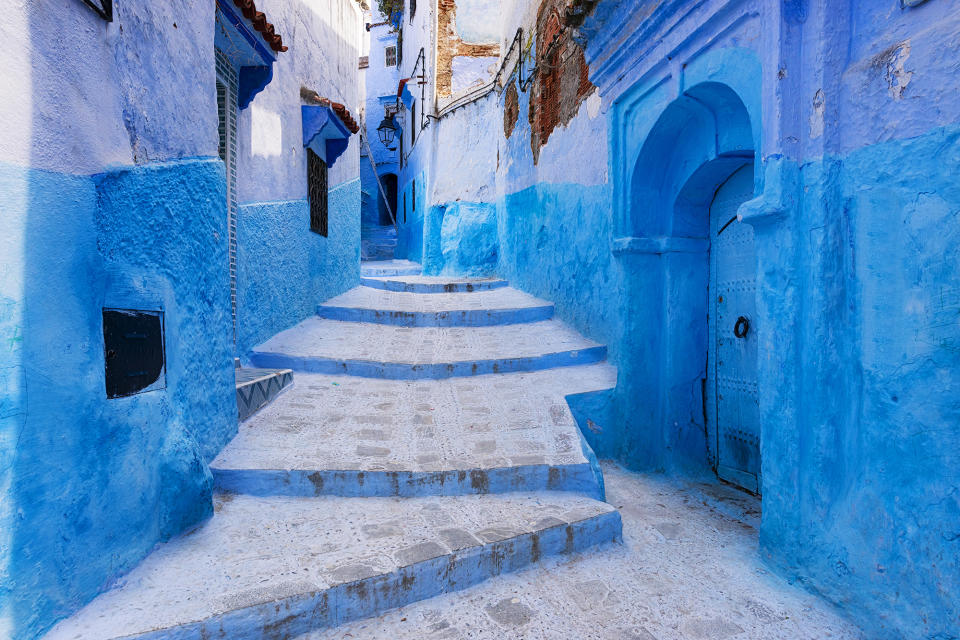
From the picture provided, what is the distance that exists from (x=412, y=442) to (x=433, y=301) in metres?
4.19

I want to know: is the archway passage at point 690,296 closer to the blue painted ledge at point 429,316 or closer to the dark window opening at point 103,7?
the blue painted ledge at point 429,316

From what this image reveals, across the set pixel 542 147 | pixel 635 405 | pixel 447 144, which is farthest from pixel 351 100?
pixel 635 405

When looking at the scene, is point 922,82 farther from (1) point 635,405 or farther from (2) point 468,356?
(2) point 468,356

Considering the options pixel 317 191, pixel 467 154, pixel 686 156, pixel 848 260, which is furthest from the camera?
pixel 467 154

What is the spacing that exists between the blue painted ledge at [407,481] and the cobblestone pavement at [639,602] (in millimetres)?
475

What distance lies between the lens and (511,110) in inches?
356

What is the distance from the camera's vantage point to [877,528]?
227cm

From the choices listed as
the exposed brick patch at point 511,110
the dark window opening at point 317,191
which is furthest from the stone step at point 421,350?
the exposed brick patch at point 511,110

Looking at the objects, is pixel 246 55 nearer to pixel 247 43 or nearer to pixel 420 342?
pixel 247 43

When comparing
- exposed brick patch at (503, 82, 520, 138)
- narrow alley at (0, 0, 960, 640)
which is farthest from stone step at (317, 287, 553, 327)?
exposed brick patch at (503, 82, 520, 138)

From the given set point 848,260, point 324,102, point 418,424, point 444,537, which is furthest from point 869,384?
point 324,102

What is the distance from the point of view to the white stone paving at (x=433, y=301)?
272 inches

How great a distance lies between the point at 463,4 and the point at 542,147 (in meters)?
8.61

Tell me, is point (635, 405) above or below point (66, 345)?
below
